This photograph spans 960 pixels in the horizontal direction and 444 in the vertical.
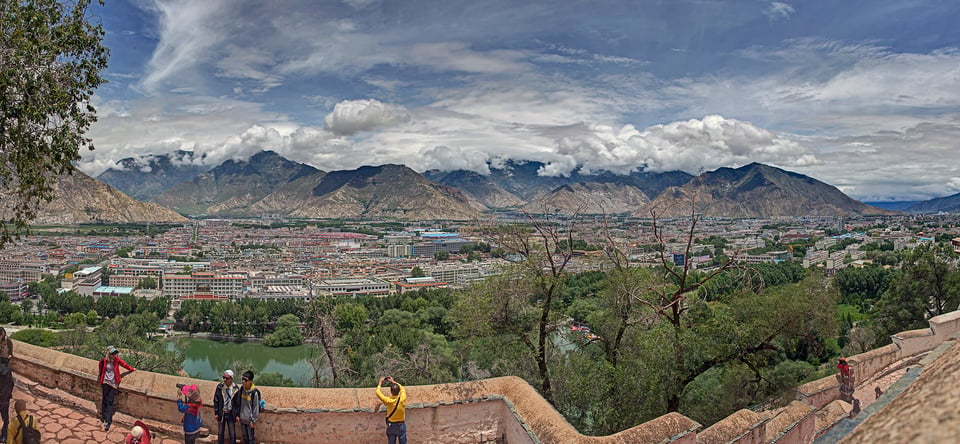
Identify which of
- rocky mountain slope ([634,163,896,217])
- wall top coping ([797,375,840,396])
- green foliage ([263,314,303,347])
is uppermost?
rocky mountain slope ([634,163,896,217])

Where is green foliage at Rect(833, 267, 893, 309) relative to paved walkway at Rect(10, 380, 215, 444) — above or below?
below

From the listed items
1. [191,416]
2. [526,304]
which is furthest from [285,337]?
[191,416]

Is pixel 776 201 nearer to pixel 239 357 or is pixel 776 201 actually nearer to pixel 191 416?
pixel 239 357

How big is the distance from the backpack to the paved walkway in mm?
467

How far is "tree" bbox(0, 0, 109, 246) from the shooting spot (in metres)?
4.71

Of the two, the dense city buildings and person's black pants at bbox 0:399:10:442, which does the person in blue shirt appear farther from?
the dense city buildings

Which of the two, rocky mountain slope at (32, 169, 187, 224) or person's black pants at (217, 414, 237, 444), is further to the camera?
rocky mountain slope at (32, 169, 187, 224)

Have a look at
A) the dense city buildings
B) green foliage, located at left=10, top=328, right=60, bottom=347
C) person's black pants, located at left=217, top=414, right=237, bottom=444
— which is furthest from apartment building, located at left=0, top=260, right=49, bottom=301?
person's black pants, located at left=217, top=414, right=237, bottom=444

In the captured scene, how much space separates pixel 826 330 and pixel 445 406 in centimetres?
786

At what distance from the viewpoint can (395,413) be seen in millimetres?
4375

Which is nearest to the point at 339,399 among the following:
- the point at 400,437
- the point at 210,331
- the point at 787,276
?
the point at 400,437

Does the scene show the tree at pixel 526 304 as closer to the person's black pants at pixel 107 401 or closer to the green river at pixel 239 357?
the person's black pants at pixel 107 401

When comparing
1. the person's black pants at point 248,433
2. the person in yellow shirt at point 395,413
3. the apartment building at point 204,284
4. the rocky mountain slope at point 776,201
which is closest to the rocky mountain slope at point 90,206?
the apartment building at point 204,284

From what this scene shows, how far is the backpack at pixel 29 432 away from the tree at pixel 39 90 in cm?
235
